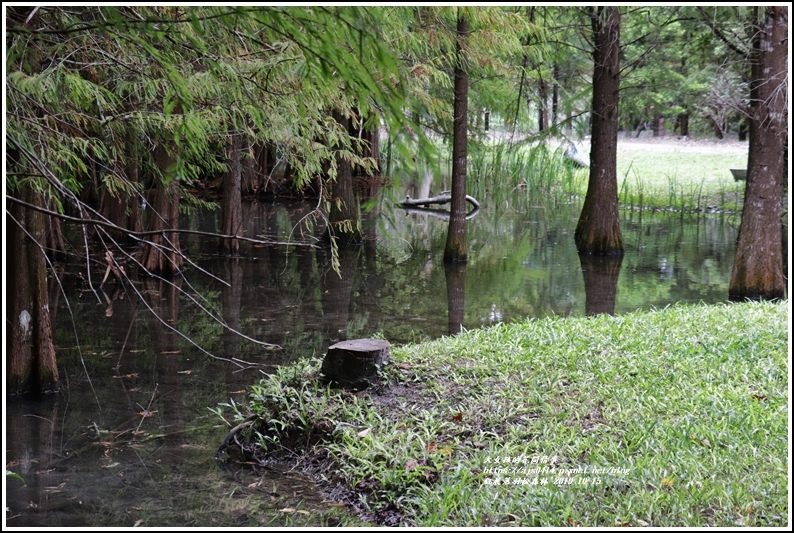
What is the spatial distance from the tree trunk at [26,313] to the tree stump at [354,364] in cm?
282

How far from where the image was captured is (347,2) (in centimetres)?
266

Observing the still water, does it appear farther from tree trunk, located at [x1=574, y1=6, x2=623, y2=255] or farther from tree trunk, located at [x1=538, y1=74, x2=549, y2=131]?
tree trunk, located at [x1=538, y1=74, x2=549, y2=131]

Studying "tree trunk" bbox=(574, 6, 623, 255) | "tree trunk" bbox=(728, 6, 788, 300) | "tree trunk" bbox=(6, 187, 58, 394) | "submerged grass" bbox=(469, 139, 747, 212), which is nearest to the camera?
"tree trunk" bbox=(6, 187, 58, 394)

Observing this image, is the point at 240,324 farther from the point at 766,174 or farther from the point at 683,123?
the point at 683,123

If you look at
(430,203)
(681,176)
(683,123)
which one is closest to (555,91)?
(681,176)

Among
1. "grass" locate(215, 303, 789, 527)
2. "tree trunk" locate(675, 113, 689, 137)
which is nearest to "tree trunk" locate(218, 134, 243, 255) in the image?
"grass" locate(215, 303, 789, 527)

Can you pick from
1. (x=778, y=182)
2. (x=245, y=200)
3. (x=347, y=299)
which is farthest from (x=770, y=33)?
(x=245, y=200)

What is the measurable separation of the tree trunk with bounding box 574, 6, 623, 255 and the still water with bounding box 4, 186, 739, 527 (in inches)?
24.4

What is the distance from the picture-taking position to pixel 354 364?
17.8 ft

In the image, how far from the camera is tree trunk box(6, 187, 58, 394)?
646 centimetres

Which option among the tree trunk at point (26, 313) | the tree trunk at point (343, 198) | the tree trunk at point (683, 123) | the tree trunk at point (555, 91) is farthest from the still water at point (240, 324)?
the tree trunk at point (683, 123)

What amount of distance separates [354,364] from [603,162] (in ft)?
36.1

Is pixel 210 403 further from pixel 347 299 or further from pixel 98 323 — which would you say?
pixel 347 299

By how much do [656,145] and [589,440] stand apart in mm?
31085
